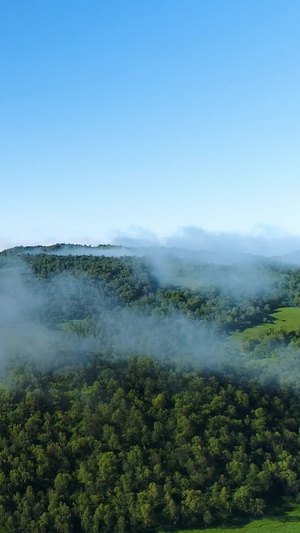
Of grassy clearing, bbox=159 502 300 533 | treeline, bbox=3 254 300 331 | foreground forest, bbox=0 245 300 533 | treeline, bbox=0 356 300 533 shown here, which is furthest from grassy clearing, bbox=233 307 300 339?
grassy clearing, bbox=159 502 300 533

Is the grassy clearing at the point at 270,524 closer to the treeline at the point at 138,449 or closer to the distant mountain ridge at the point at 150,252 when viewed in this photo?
the treeline at the point at 138,449

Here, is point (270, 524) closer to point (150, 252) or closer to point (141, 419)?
point (141, 419)

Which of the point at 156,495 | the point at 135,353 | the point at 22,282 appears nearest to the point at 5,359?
the point at 135,353

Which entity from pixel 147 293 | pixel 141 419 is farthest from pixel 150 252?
pixel 141 419

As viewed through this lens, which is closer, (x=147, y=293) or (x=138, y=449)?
(x=138, y=449)

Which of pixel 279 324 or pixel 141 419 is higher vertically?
pixel 279 324

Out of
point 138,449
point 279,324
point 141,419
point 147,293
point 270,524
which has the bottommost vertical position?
point 270,524
